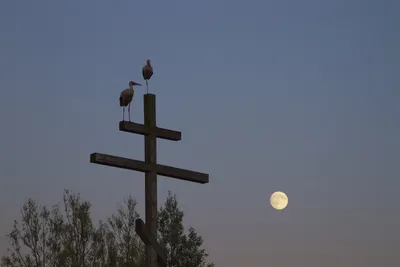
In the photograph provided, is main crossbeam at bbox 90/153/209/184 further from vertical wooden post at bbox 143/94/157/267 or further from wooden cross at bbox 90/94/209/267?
vertical wooden post at bbox 143/94/157/267

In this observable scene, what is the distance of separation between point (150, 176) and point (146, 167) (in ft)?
0.53

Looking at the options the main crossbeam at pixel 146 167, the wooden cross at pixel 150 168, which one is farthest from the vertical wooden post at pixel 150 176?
the main crossbeam at pixel 146 167

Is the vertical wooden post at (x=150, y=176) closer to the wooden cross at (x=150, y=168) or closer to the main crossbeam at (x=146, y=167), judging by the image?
the wooden cross at (x=150, y=168)

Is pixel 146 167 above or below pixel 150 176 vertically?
above

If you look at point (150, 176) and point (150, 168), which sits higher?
point (150, 168)

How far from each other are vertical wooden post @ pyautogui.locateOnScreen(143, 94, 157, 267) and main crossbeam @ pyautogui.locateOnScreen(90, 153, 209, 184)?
11cm

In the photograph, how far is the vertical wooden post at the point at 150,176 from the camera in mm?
12531

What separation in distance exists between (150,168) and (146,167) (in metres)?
0.08

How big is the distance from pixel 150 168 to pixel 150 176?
0.13 metres

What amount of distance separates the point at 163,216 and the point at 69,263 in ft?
16.5

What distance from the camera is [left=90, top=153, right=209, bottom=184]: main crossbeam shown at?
12.3m

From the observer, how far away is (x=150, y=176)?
1297 centimetres

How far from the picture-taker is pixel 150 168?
13.0 m

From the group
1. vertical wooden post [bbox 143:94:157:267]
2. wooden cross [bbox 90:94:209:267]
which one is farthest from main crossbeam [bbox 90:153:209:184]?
vertical wooden post [bbox 143:94:157:267]
